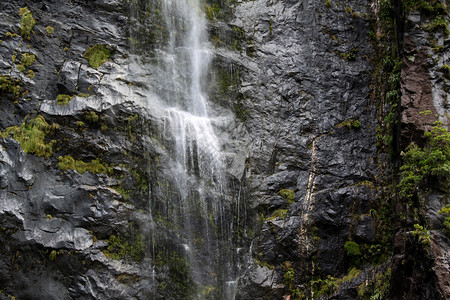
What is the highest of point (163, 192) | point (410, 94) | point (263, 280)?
point (410, 94)

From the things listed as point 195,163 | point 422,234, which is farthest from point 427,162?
point 195,163

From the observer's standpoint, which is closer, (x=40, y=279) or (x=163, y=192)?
(x=40, y=279)

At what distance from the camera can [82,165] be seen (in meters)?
8.16

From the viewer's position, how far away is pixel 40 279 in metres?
7.32

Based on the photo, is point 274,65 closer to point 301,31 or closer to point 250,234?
point 301,31

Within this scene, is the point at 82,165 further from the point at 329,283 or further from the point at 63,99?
the point at 329,283

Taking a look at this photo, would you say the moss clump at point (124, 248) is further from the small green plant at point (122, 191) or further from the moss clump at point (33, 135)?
the moss clump at point (33, 135)

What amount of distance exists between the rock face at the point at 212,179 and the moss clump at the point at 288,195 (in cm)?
2

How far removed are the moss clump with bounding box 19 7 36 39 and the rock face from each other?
27 millimetres

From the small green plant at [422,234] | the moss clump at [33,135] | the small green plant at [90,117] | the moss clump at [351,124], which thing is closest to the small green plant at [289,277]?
the small green plant at [422,234]

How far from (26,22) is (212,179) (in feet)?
A: 18.1

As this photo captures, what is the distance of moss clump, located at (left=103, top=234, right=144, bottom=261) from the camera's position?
781 centimetres

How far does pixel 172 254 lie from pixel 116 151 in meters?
2.56

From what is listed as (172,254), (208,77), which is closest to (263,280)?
(172,254)
